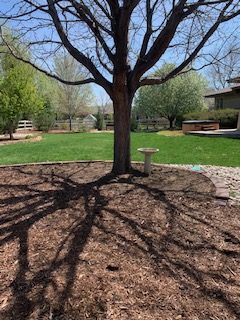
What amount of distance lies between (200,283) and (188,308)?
0.33 meters

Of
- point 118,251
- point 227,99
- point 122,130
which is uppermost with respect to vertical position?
point 227,99

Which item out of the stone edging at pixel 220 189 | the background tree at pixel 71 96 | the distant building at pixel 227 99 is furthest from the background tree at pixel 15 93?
the stone edging at pixel 220 189

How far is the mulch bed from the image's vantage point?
215 cm

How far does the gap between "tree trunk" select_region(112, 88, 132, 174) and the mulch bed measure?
0.53m

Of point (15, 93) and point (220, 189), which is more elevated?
point (15, 93)

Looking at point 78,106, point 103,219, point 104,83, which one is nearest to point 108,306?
point 103,219

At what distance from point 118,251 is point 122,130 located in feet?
9.00

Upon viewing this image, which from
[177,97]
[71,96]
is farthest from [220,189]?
[71,96]

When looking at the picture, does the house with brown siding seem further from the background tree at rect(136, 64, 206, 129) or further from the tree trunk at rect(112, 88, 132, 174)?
the tree trunk at rect(112, 88, 132, 174)

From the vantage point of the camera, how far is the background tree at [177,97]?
2711 cm

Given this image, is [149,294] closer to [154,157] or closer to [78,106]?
[154,157]

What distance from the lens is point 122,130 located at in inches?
209

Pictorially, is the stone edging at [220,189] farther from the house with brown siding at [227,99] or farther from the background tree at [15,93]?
the house with brown siding at [227,99]

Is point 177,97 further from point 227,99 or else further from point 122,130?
point 122,130
